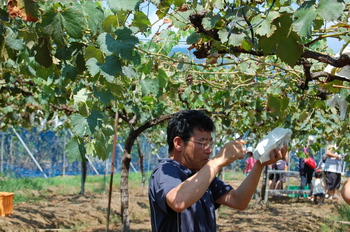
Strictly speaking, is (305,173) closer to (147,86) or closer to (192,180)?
(147,86)

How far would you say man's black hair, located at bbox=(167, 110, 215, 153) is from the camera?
6.19 ft

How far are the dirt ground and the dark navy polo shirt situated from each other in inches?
219

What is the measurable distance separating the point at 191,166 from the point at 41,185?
11.4m

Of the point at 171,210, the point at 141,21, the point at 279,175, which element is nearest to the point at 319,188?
the point at 279,175

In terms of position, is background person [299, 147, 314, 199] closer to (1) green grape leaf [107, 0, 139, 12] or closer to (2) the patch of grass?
(2) the patch of grass

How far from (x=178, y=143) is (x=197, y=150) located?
3.6 inches

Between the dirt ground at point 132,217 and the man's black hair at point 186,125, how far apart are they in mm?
5483

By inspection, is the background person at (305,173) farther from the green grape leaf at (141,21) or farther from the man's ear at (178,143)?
the green grape leaf at (141,21)

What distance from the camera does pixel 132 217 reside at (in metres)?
9.01

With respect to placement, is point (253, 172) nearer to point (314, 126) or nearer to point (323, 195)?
point (314, 126)

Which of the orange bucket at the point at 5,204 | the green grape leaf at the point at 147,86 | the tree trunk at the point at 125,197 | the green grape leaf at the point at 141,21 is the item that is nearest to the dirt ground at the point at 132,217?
the orange bucket at the point at 5,204

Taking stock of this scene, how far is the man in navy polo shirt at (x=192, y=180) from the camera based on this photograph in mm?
1597

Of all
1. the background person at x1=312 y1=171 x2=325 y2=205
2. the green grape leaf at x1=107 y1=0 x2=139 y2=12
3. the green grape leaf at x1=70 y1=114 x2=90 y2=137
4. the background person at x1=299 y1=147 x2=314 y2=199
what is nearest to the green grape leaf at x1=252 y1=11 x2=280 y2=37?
the green grape leaf at x1=107 y1=0 x2=139 y2=12

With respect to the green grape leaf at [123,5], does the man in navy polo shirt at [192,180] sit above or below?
below
